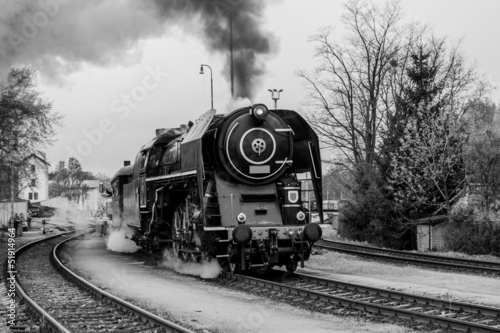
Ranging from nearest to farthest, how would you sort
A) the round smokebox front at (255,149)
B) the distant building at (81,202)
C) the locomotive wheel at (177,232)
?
the round smokebox front at (255,149)
the locomotive wheel at (177,232)
the distant building at (81,202)

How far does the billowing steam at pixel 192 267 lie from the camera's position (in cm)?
1388

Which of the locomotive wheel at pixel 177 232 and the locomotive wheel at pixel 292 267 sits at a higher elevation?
the locomotive wheel at pixel 177 232

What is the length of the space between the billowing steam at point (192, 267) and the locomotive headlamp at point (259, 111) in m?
3.43

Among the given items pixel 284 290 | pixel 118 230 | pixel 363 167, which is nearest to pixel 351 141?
pixel 363 167

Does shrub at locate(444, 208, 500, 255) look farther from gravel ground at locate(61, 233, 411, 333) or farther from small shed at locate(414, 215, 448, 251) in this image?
gravel ground at locate(61, 233, 411, 333)

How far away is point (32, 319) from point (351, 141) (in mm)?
27483

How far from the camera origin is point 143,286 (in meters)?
13.0

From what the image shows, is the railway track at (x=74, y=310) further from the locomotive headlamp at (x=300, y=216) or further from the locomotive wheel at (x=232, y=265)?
the locomotive headlamp at (x=300, y=216)

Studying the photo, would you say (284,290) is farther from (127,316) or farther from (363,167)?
(363,167)

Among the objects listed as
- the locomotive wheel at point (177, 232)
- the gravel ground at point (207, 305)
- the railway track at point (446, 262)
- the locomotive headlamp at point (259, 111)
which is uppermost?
the locomotive headlamp at point (259, 111)

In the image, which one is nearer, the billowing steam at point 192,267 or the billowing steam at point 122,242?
the billowing steam at point 192,267

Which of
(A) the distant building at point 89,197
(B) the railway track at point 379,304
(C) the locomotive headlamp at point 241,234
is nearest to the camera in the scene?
(B) the railway track at point 379,304

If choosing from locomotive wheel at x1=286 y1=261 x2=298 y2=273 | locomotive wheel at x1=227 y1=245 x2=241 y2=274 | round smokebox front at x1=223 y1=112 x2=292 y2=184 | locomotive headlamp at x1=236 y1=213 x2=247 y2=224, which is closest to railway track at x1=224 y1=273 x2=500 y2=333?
locomotive wheel at x1=227 y1=245 x2=241 y2=274

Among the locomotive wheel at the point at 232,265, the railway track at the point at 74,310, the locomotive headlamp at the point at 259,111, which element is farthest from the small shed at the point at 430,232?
the railway track at the point at 74,310
